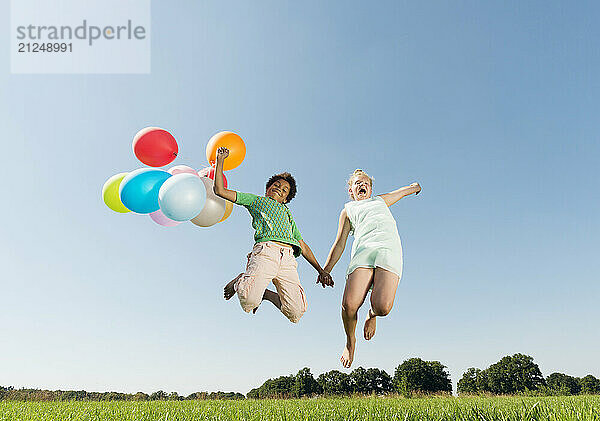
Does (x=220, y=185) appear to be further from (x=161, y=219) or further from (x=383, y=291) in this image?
(x=383, y=291)

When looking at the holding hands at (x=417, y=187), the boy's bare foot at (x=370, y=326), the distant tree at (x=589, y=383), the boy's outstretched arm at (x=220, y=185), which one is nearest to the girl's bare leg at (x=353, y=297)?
the boy's bare foot at (x=370, y=326)

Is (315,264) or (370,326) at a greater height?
(315,264)

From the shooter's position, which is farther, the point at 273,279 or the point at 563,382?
the point at 563,382

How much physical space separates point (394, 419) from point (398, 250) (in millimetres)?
1621

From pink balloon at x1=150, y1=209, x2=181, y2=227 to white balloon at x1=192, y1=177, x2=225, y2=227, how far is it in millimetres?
361

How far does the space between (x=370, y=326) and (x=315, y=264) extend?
934 millimetres

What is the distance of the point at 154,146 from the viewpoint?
557 centimetres

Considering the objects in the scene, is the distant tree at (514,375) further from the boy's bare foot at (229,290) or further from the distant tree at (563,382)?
the boy's bare foot at (229,290)

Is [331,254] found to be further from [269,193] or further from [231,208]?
[231,208]

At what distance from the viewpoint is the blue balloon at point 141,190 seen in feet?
16.5

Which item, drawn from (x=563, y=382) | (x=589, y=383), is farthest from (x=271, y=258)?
(x=589, y=383)

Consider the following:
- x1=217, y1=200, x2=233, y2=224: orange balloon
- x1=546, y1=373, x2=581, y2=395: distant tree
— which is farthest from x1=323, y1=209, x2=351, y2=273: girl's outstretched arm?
x1=546, y1=373, x2=581, y2=395: distant tree

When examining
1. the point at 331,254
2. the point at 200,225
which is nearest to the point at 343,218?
the point at 331,254

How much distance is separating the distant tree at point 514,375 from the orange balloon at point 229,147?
58378mm
